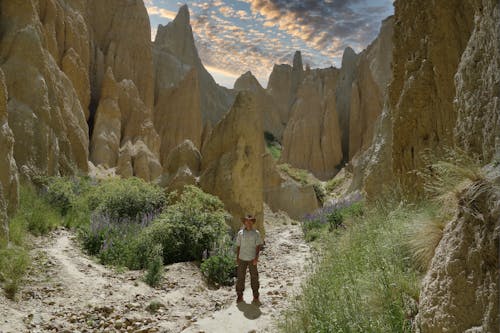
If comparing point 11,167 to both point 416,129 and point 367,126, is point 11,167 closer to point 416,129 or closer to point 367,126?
point 416,129

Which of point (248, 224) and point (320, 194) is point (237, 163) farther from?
point (320, 194)

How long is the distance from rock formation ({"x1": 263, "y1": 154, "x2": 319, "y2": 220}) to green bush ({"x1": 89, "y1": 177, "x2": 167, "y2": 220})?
46.0 feet

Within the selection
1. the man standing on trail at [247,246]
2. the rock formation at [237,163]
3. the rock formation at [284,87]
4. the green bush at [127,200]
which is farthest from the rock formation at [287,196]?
the rock formation at [284,87]

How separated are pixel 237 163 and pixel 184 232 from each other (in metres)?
4.44

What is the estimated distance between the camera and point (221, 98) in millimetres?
56188

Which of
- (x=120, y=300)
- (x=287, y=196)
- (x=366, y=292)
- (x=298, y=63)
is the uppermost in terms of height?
(x=298, y=63)

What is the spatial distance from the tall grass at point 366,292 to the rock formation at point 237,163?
792 cm

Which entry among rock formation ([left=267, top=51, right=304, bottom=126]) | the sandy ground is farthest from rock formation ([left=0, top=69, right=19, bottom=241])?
rock formation ([left=267, top=51, right=304, bottom=126])

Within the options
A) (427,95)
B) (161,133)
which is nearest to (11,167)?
(427,95)

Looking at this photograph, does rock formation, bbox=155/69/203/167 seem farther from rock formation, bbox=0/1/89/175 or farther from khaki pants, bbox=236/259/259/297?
khaki pants, bbox=236/259/259/297

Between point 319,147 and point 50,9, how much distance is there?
36.3 meters

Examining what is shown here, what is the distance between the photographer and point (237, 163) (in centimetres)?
1419

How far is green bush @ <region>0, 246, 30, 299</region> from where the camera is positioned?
20.2ft

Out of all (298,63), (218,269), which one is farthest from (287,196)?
(298,63)
